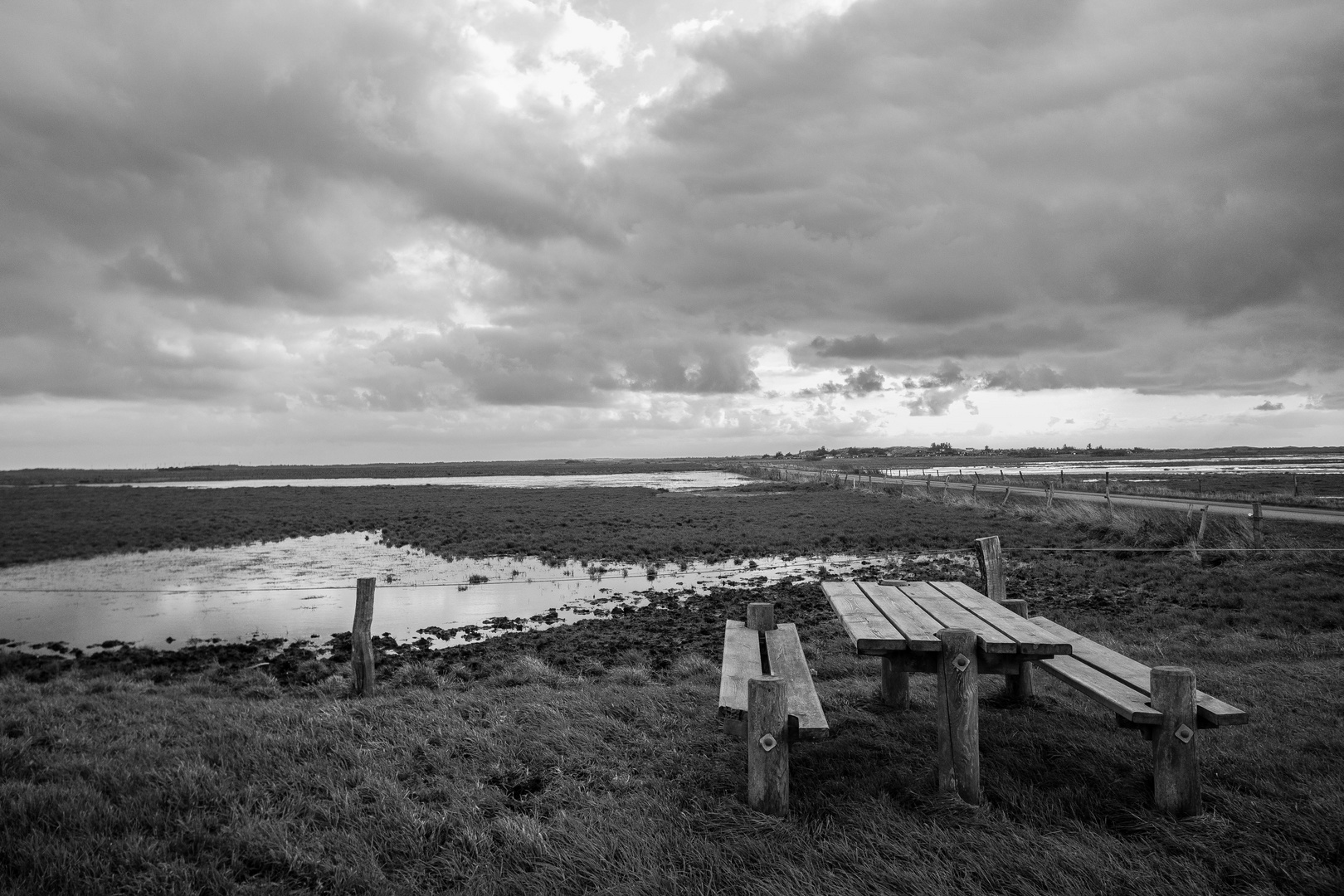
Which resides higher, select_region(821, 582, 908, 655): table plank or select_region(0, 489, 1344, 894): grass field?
select_region(821, 582, 908, 655): table plank

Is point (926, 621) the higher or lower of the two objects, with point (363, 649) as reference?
higher

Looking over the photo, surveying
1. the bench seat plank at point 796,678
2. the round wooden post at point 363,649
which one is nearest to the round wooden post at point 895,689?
the bench seat plank at point 796,678

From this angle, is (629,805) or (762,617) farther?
(762,617)

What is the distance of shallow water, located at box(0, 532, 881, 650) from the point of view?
13.4 m

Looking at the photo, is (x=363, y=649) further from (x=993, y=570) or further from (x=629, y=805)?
(x=993, y=570)

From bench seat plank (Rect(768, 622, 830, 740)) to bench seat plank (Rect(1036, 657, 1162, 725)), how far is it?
5.34ft

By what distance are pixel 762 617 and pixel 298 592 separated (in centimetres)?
1501

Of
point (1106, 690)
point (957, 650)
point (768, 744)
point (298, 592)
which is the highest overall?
point (957, 650)

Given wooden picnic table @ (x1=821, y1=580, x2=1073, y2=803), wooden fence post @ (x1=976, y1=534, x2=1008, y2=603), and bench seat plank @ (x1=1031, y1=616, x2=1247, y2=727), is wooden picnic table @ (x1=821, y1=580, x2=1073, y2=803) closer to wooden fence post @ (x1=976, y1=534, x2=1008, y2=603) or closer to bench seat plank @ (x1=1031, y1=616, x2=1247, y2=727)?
bench seat plank @ (x1=1031, y1=616, x2=1247, y2=727)

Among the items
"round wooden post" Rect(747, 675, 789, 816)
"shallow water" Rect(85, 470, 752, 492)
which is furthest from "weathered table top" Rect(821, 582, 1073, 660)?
"shallow water" Rect(85, 470, 752, 492)

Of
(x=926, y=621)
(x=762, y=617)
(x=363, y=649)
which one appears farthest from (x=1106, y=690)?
(x=363, y=649)

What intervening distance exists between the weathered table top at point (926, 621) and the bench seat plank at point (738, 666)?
2.42ft

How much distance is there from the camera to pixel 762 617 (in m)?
6.15

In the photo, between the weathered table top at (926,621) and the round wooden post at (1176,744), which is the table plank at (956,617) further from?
the round wooden post at (1176,744)
